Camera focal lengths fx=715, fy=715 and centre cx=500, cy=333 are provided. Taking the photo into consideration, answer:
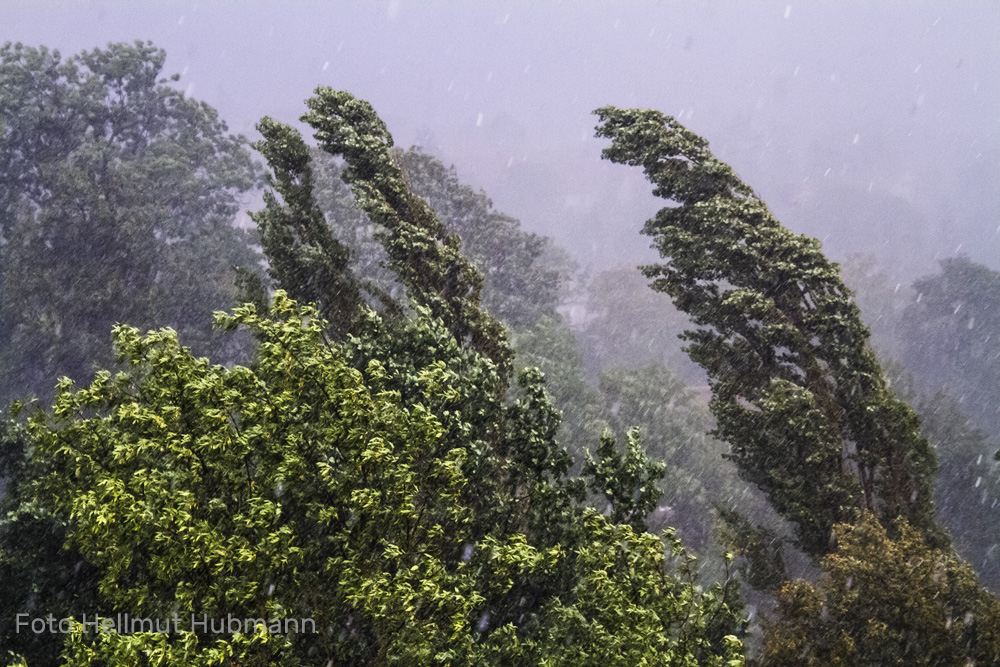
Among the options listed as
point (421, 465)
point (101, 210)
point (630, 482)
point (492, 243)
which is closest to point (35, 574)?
point (421, 465)

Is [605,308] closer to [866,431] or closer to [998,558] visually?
[998,558]

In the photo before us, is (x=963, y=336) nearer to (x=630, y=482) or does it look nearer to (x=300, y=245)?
(x=630, y=482)

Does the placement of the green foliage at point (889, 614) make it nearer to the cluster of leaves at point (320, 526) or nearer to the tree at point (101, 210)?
the cluster of leaves at point (320, 526)

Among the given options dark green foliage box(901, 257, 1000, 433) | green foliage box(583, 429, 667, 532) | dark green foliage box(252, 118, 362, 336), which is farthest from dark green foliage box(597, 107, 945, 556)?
dark green foliage box(901, 257, 1000, 433)

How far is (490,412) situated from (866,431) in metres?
8.75

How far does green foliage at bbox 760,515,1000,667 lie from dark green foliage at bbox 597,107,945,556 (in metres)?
2.35

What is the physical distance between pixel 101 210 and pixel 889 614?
34.4 m

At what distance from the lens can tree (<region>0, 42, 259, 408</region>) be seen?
32188 millimetres

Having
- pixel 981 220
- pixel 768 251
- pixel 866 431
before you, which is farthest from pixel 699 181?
pixel 981 220

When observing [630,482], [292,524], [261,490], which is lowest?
[292,524]

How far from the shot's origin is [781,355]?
1594 centimetres

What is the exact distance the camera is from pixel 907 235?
135 m

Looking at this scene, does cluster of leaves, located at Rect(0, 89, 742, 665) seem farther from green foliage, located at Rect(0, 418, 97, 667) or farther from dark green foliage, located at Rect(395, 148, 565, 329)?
dark green foliage, located at Rect(395, 148, 565, 329)

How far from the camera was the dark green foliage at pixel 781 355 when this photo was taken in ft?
48.3
